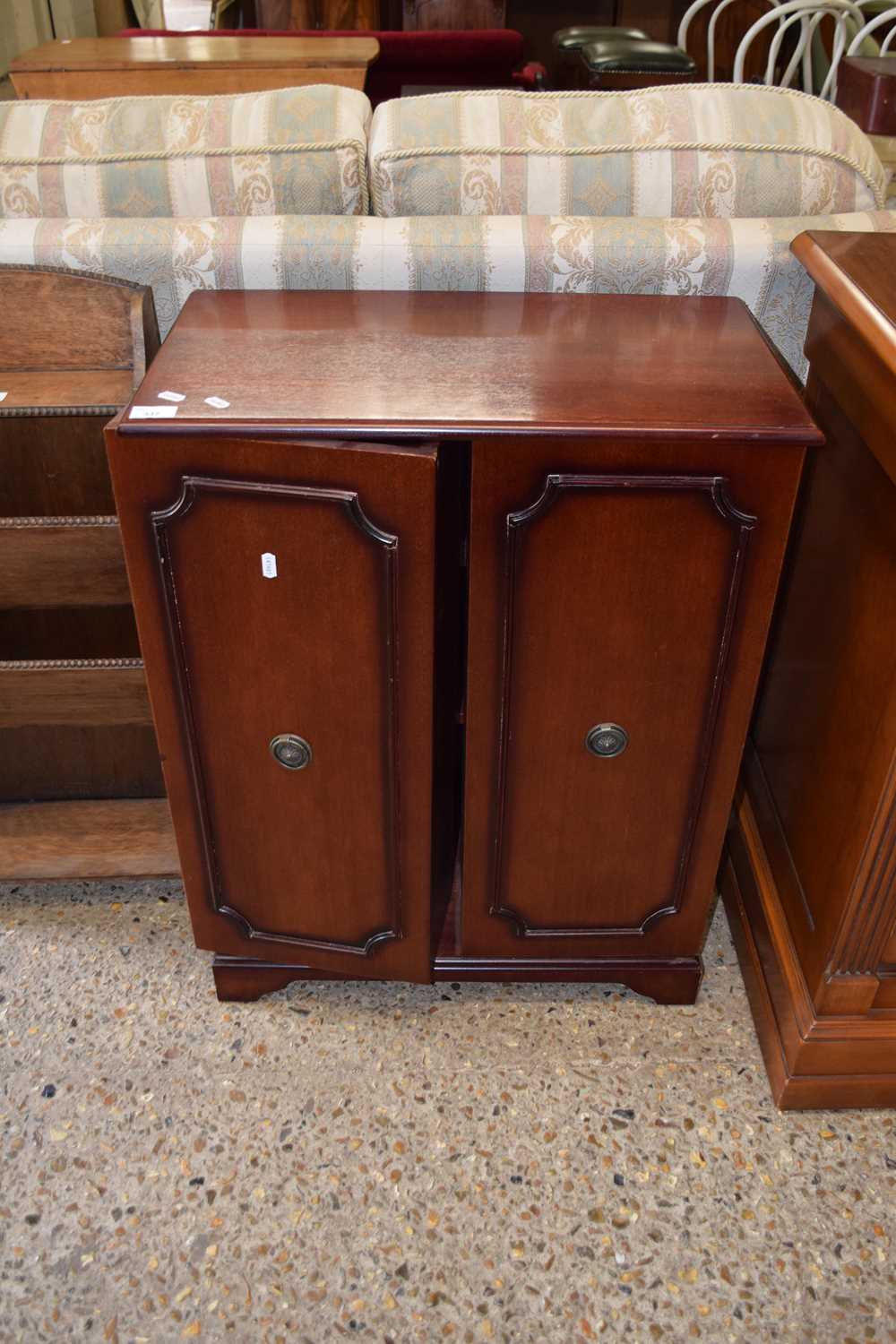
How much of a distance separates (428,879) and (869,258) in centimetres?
88

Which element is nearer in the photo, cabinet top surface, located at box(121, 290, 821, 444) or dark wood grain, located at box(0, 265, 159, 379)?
cabinet top surface, located at box(121, 290, 821, 444)

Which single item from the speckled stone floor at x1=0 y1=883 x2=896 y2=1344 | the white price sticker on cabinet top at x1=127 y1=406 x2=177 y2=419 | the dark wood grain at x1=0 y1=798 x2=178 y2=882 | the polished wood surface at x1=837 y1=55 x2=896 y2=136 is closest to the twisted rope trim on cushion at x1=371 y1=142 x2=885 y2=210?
the white price sticker on cabinet top at x1=127 y1=406 x2=177 y2=419

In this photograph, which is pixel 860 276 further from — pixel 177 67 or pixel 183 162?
pixel 177 67

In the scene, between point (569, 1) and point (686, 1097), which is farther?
point (569, 1)

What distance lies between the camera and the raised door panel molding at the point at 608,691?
3.42 ft

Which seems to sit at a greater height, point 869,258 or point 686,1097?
point 869,258

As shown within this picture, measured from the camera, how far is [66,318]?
132 cm

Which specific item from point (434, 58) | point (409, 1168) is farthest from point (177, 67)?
point (409, 1168)

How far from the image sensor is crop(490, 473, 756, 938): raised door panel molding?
3.42ft

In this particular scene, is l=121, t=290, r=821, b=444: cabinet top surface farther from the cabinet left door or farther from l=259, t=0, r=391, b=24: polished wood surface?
l=259, t=0, r=391, b=24: polished wood surface

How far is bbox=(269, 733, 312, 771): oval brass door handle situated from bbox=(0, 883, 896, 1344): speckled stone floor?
44 centimetres

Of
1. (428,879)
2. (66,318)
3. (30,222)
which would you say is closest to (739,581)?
(428,879)

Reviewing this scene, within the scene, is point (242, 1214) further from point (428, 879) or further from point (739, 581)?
point (739, 581)

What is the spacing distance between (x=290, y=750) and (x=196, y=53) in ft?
10.9
